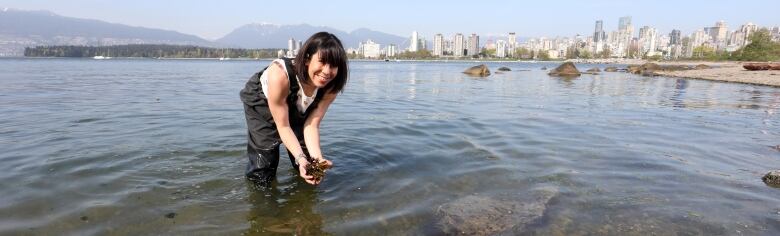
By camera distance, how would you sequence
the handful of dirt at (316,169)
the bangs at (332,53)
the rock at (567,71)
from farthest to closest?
the rock at (567,71) < the handful of dirt at (316,169) < the bangs at (332,53)

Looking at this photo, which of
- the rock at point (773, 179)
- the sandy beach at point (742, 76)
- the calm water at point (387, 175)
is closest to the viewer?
the calm water at point (387, 175)

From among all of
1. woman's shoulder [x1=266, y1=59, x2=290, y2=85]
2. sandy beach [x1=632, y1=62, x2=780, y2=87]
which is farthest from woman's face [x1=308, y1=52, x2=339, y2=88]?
sandy beach [x1=632, y1=62, x2=780, y2=87]

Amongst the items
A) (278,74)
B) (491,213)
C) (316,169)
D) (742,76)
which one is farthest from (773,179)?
(742,76)

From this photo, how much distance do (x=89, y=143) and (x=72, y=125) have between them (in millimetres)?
2280

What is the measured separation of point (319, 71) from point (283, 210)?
1.42m

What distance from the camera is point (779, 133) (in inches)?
346

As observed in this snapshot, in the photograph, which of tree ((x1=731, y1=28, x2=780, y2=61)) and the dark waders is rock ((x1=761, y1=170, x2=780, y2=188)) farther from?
tree ((x1=731, y1=28, x2=780, y2=61))

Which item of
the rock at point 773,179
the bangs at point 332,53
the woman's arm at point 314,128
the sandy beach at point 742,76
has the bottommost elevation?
the sandy beach at point 742,76

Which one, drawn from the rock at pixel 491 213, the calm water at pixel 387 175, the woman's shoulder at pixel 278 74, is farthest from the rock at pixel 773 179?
the woman's shoulder at pixel 278 74

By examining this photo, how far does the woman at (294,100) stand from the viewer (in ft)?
12.1

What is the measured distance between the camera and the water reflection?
3838mm

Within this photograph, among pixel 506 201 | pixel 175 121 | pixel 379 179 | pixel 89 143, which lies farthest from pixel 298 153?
pixel 175 121

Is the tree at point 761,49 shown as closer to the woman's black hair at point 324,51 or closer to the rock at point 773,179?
the rock at point 773,179

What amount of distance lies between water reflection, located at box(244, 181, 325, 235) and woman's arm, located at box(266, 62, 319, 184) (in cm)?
36
